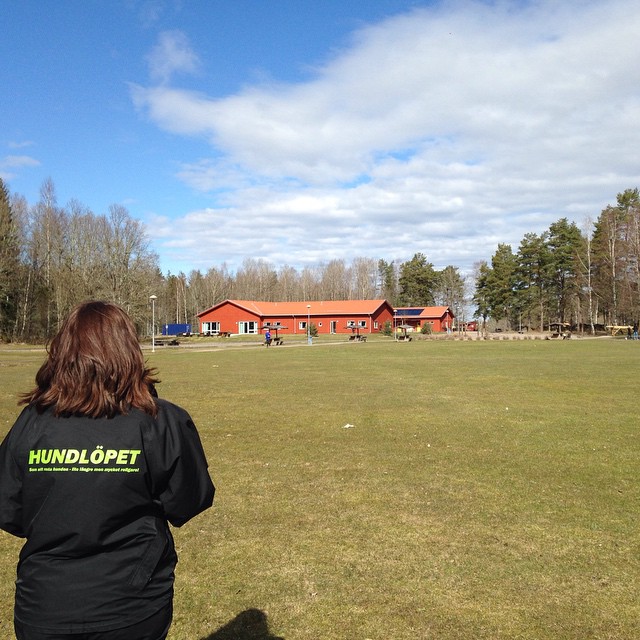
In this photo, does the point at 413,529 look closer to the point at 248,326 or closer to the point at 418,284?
the point at 248,326

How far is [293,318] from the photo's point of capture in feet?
272

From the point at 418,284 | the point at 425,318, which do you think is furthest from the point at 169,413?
the point at 418,284

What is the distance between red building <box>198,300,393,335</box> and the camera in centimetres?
8081

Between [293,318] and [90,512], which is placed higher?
[293,318]

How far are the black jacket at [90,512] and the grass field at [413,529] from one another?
2.21 meters

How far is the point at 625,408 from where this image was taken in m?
13.8

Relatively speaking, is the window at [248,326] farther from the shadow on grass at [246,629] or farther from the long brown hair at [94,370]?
the long brown hair at [94,370]

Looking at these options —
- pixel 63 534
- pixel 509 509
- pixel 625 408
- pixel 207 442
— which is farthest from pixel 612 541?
pixel 625 408

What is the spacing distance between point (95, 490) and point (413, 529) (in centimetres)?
447

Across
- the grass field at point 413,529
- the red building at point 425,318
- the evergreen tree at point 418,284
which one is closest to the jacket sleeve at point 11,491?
the grass field at point 413,529

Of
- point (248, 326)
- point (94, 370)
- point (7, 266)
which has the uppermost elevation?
point (7, 266)

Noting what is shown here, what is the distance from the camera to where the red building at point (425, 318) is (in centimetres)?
9094


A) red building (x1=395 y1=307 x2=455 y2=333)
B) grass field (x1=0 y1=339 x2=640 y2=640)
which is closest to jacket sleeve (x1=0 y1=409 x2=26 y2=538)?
grass field (x1=0 y1=339 x2=640 y2=640)

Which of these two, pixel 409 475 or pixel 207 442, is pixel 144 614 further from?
pixel 207 442
